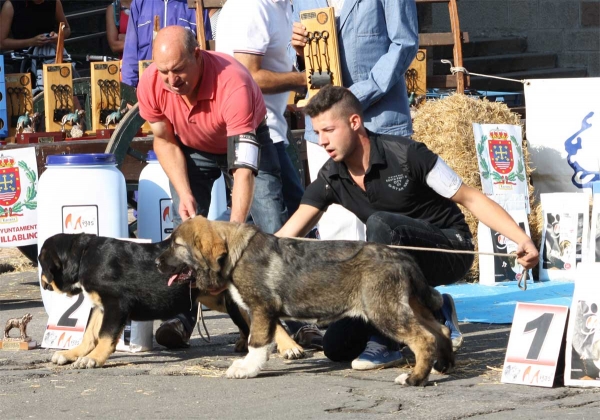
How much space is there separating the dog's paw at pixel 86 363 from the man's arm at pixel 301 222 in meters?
1.14

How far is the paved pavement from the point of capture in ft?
15.8

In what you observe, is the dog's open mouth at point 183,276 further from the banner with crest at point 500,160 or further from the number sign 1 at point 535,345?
the banner with crest at point 500,160

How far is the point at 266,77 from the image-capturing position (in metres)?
6.88

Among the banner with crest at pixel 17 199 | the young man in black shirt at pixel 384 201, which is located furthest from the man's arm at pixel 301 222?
the banner with crest at pixel 17 199

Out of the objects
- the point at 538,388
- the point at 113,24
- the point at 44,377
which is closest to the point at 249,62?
the point at 44,377

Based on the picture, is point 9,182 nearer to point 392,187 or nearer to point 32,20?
point 392,187

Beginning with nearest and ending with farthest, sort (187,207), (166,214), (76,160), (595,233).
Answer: (187,207)
(76,160)
(166,214)
(595,233)

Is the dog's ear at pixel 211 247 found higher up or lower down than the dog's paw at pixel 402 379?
higher up

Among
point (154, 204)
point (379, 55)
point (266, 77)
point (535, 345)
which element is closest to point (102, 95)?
point (154, 204)

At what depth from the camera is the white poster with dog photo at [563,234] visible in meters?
8.88

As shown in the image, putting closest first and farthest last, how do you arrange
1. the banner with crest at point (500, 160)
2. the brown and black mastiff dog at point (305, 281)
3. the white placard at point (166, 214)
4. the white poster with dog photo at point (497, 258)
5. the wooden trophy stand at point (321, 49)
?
the brown and black mastiff dog at point (305, 281) → the wooden trophy stand at point (321, 49) → the white placard at point (166, 214) → the white poster with dog photo at point (497, 258) → the banner with crest at point (500, 160)

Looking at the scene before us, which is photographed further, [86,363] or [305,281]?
[86,363]

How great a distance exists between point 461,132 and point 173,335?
369 centimetres

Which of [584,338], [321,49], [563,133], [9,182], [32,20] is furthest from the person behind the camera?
[32,20]
